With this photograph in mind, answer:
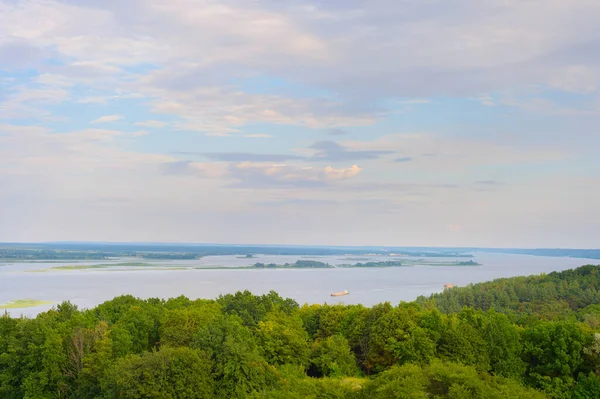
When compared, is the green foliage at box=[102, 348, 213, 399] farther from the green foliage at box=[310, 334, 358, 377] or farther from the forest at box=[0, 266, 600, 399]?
the green foliage at box=[310, 334, 358, 377]

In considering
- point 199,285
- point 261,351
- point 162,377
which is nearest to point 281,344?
point 261,351

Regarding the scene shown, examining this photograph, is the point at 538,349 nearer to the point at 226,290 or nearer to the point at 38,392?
the point at 38,392

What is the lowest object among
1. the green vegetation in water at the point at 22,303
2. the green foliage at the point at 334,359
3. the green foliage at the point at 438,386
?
the green vegetation in water at the point at 22,303

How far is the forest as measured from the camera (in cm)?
2562

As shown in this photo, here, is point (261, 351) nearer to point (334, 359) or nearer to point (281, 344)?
point (281, 344)

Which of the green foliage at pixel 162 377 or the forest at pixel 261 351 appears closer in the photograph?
the green foliage at pixel 162 377

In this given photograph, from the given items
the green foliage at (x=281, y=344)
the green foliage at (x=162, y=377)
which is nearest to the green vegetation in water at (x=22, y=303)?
the green foliage at (x=281, y=344)

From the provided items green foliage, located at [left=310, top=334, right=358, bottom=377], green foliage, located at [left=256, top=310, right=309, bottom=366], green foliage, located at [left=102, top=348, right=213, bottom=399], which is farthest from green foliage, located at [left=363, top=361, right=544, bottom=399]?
green foliage, located at [left=256, top=310, right=309, bottom=366]

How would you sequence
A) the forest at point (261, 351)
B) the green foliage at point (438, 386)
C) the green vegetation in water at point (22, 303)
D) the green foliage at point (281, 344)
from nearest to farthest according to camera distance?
the green foliage at point (438, 386)
the forest at point (261, 351)
the green foliage at point (281, 344)
the green vegetation in water at point (22, 303)

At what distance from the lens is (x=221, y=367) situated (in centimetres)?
2655

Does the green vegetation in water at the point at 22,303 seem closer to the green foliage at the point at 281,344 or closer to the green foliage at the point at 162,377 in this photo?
the green foliage at the point at 281,344

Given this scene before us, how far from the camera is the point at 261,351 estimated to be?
30469 millimetres

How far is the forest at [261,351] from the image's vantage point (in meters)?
25.6

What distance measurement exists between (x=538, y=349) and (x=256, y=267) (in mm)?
115057
